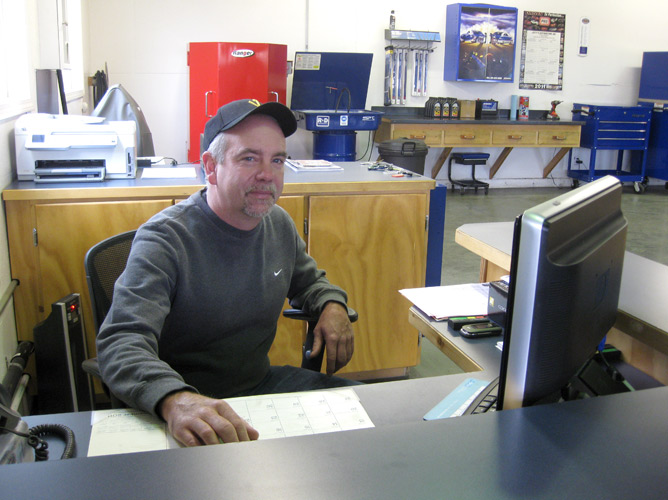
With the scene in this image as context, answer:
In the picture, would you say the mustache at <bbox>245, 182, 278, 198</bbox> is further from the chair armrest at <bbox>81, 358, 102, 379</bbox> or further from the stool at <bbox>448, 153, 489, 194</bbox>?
the stool at <bbox>448, 153, 489, 194</bbox>

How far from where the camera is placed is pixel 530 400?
0.77 metres

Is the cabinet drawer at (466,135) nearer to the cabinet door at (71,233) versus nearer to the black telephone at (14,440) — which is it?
the cabinet door at (71,233)

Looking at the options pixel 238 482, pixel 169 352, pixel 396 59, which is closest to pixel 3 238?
pixel 169 352

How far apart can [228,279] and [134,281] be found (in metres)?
0.26

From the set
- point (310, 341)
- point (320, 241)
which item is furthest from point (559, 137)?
point (310, 341)

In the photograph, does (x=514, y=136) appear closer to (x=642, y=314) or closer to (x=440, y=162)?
(x=440, y=162)

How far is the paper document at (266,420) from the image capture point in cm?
101

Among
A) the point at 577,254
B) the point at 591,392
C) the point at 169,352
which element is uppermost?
the point at 577,254

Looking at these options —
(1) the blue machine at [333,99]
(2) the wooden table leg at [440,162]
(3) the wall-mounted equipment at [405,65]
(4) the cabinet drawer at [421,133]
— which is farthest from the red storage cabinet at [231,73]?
(2) the wooden table leg at [440,162]

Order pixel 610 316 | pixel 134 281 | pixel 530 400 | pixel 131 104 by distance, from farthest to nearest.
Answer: pixel 131 104 < pixel 134 281 < pixel 610 316 < pixel 530 400

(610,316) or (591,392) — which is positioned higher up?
(610,316)

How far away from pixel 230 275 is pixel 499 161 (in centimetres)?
652

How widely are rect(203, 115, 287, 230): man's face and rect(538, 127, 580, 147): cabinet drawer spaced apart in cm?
608

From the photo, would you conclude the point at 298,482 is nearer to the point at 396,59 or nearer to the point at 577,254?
the point at 577,254
